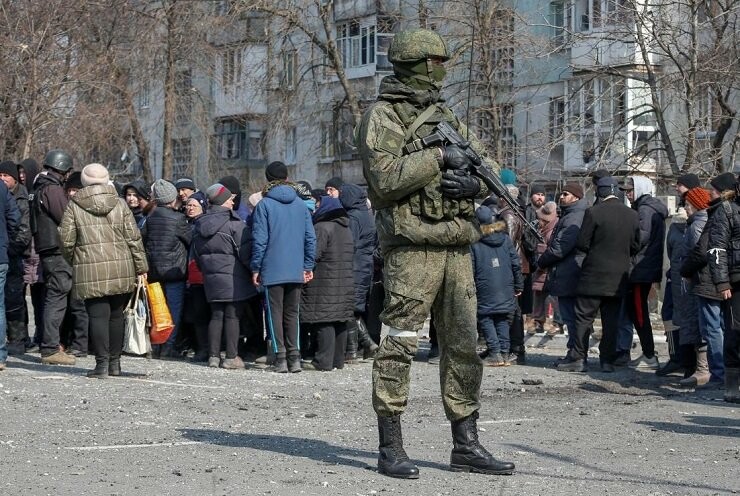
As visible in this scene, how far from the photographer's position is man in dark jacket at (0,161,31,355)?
13.2m

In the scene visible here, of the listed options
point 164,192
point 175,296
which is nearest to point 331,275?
point 175,296

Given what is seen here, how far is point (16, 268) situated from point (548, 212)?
261 inches

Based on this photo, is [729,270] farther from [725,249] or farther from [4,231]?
[4,231]

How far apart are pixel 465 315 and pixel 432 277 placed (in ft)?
0.94

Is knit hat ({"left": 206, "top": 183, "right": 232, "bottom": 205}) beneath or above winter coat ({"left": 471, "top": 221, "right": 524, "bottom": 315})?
above

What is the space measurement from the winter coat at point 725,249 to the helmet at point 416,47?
4.28 m

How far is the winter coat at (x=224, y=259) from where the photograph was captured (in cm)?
1370

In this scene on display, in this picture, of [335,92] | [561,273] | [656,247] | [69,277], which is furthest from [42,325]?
[335,92]

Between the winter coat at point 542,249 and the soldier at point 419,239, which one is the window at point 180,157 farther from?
the soldier at point 419,239

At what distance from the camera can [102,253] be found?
39.1 feet

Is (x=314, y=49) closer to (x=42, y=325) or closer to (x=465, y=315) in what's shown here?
(x=42, y=325)

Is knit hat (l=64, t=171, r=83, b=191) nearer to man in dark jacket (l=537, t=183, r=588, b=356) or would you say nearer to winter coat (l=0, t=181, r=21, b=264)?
winter coat (l=0, t=181, r=21, b=264)

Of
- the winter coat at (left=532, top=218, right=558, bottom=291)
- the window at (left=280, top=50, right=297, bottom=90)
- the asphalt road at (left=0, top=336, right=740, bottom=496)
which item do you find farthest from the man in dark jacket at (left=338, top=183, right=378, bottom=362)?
the window at (left=280, top=50, right=297, bottom=90)

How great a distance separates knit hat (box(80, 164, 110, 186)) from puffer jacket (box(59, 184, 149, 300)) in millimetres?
50
